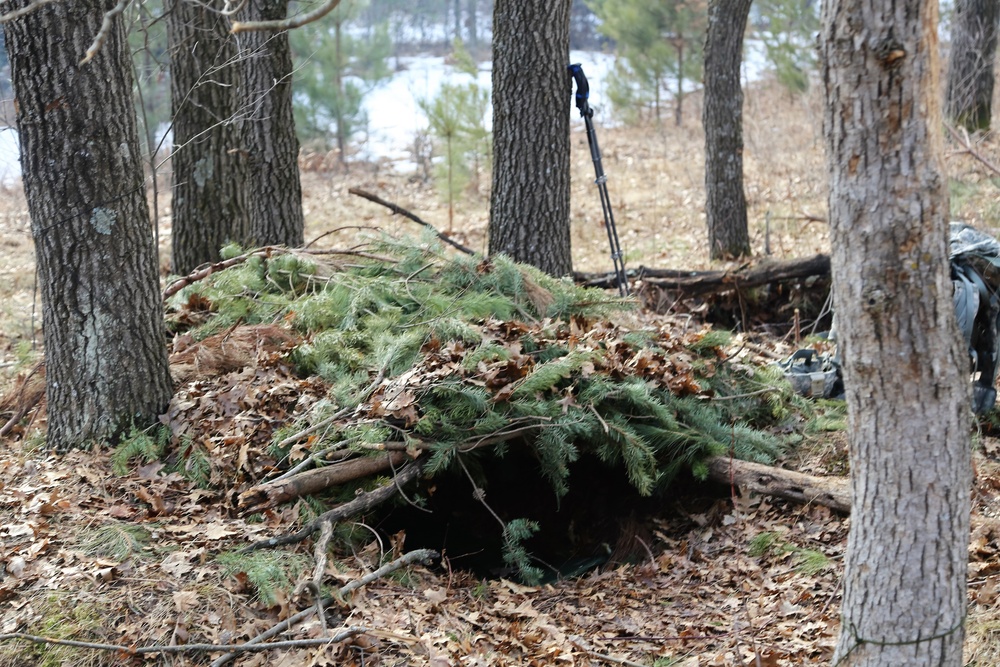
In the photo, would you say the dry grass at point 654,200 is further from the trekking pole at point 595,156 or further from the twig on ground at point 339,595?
the twig on ground at point 339,595

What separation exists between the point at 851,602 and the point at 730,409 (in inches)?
105

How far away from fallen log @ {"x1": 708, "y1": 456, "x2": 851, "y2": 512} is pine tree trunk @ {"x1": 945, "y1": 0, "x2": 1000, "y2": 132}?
30.8 ft

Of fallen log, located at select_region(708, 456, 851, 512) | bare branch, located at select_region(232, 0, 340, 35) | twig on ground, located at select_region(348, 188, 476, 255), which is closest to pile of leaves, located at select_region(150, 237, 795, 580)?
fallen log, located at select_region(708, 456, 851, 512)

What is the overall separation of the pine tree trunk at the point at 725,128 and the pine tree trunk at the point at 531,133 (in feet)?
11.6

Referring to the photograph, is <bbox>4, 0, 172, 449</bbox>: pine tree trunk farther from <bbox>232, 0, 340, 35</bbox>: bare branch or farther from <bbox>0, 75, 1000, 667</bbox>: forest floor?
<bbox>232, 0, 340, 35</bbox>: bare branch

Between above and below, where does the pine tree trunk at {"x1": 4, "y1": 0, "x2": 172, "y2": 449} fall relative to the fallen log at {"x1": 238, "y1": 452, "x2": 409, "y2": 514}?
above

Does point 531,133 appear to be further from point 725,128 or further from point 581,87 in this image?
point 725,128

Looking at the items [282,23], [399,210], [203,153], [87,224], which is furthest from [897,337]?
[203,153]

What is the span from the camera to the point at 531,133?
6.98m

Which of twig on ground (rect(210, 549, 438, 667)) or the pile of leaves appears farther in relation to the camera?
the pile of leaves

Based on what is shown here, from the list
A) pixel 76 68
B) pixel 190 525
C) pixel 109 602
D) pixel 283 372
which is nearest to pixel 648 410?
pixel 283 372

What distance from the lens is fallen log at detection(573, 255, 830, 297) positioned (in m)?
7.59

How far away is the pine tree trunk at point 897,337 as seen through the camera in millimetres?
2275

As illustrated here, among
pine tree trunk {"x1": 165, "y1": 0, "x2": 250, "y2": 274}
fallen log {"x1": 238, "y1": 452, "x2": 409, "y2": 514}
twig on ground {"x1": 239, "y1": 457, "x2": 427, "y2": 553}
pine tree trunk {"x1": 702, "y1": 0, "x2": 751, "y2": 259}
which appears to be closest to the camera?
twig on ground {"x1": 239, "y1": 457, "x2": 427, "y2": 553}
